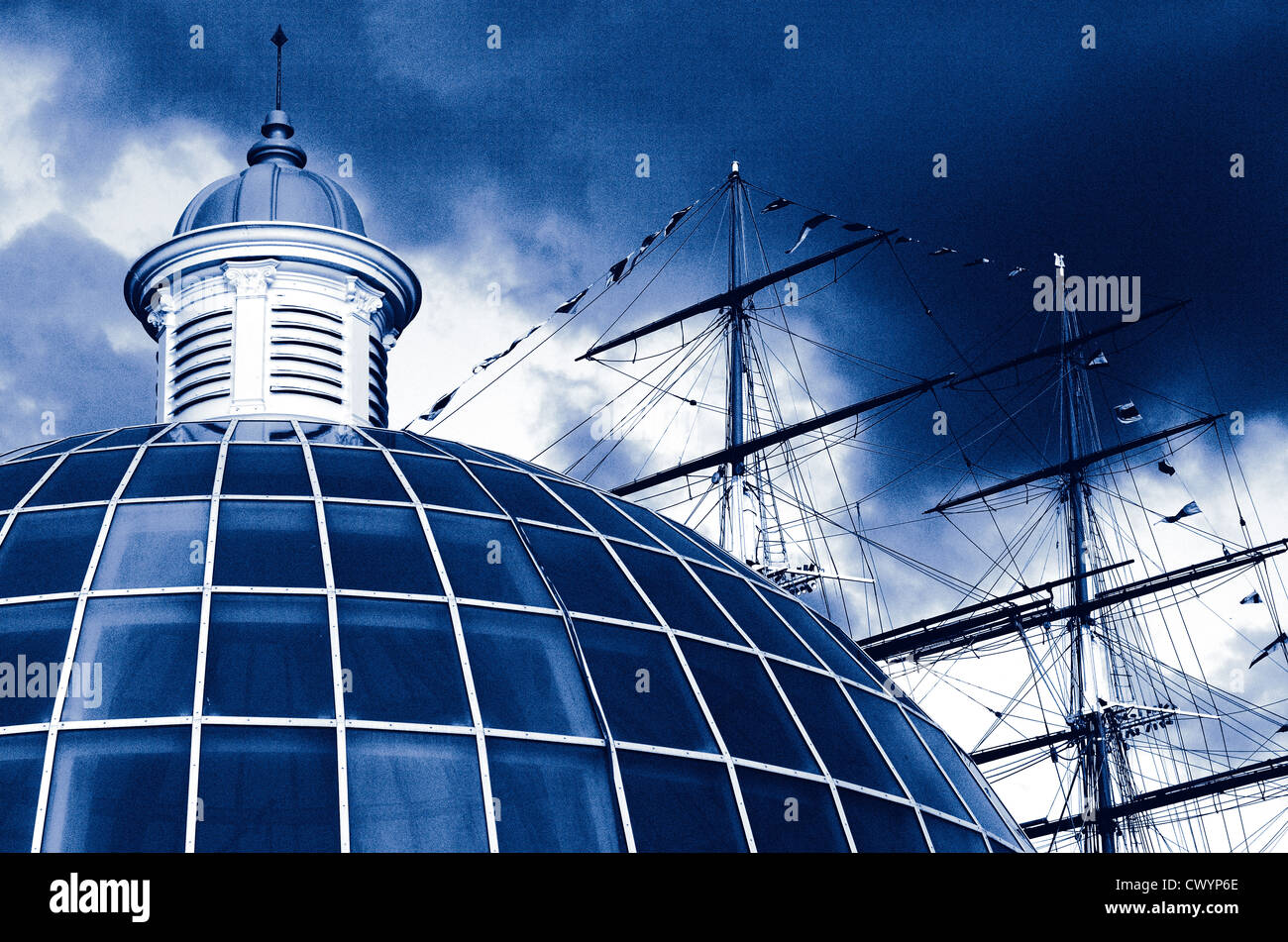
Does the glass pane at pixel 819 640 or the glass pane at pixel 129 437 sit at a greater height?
the glass pane at pixel 129 437

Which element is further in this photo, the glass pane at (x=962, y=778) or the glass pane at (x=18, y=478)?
the glass pane at (x=962, y=778)

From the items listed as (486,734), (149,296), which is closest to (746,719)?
(486,734)

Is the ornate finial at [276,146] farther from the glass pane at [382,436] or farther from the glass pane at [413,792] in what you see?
the glass pane at [413,792]

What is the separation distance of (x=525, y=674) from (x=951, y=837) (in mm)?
5212

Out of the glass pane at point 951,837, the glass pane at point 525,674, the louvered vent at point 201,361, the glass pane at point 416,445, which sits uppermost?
the louvered vent at point 201,361

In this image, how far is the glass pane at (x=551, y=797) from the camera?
58.7 feet

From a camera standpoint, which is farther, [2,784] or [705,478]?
[705,478]

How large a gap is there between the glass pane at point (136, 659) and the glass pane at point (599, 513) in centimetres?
557

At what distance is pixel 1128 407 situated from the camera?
234 feet

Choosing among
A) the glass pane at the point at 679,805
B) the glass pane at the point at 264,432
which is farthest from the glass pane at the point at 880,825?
the glass pane at the point at 264,432

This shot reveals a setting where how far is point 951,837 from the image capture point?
21.9 metres
